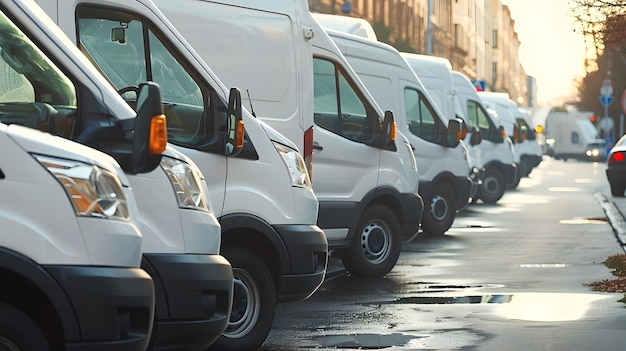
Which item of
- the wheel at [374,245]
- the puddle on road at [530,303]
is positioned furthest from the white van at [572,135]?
the puddle on road at [530,303]

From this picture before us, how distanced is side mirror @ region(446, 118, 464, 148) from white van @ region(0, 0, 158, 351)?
12.5 metres

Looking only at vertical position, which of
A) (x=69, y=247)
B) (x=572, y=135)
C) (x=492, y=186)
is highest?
(x=69, y=247)

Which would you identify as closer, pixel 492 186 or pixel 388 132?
pixel 388 132

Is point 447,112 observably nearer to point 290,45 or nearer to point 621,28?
point 621,28

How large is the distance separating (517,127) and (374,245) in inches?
888

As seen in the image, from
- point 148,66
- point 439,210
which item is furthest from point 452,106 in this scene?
point 148,66

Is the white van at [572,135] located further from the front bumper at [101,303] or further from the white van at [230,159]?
the front bumper at [101,303]

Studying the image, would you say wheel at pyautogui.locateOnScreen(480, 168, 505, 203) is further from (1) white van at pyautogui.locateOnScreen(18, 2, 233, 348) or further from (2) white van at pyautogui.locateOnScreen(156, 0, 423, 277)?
(1) white van at pyautogui.locateOnScreen(18, 2, 233, 348)

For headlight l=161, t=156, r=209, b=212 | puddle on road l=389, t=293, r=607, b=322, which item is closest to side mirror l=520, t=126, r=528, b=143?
puddle on road l=389, t=293, r=607, b=322

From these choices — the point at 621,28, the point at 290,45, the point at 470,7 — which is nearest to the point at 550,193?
the point at 621,28

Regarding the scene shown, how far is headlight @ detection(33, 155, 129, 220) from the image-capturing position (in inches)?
201

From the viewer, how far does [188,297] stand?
6.22 metres

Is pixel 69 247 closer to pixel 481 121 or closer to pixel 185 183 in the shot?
pixel 185 183

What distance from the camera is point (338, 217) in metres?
12.8
